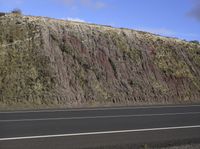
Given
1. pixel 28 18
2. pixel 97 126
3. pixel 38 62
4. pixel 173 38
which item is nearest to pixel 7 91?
pixel 38 62

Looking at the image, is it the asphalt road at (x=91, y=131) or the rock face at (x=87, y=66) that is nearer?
the asphalt road at (x=91, y=131)

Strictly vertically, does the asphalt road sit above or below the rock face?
below

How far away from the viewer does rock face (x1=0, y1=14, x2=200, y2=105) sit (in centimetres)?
3042

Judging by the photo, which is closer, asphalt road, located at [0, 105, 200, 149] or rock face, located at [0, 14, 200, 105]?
asphalt road, located at [0, 105, 200, 149]

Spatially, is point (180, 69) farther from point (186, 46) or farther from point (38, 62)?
point (38, 62)

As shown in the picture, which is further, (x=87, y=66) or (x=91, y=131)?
(x=87, y=66)

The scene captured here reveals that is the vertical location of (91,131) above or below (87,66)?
below

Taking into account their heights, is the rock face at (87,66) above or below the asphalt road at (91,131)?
→ above

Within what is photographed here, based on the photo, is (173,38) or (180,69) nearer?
(180,69)

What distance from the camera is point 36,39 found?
3391 cm

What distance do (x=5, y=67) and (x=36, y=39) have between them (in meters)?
4.15

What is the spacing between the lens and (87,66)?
34.3 metres

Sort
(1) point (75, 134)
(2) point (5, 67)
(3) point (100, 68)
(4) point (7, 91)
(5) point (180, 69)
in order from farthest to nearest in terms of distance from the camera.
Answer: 1. (5) point (180, 69)
2. (3) point (100, 68)
3. (2) point (5, 67)
4. (4) point (7, 91)
5. (1) point (75, 134)

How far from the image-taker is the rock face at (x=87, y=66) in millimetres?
30422
